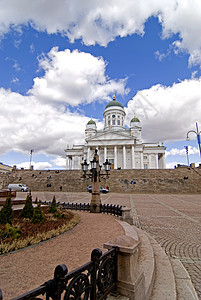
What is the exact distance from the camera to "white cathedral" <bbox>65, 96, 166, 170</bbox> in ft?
205

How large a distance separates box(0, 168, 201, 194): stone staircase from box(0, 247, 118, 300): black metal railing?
98.0ft

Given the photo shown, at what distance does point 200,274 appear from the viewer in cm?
414

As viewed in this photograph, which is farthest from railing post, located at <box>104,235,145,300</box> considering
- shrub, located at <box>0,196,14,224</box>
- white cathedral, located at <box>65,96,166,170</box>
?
white cathedral, located at <box>65,96,166,170</box>

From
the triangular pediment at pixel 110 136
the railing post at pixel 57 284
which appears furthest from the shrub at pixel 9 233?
the triangular pediment at pixel 110 136

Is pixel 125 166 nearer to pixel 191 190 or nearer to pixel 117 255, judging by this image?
pixel 191 190

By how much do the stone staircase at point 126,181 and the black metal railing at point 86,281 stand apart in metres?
29.9

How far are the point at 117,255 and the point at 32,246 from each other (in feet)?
10.9

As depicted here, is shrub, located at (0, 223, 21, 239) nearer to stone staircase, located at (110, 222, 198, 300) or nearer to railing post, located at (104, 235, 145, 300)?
stone staircase, located at (110, 222, 198, 300)

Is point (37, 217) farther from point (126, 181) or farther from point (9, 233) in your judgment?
point (126, 181)

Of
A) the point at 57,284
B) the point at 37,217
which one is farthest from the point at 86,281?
the point at 37,217

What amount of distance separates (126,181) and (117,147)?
30.3 meters

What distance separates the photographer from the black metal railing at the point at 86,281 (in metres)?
1.67

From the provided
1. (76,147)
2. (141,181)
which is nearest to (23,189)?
(141,181)

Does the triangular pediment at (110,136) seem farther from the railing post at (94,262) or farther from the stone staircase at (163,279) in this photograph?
the railing post at (94,262)
